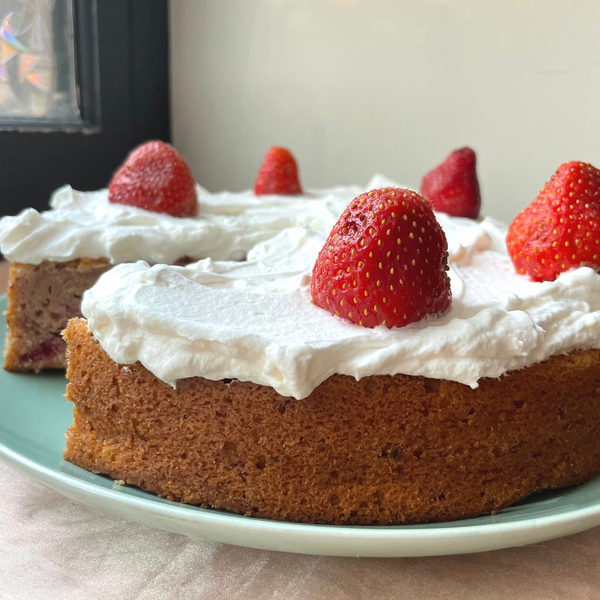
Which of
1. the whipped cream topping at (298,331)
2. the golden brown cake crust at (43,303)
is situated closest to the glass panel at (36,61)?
the golden brown cake crust at (43,303)

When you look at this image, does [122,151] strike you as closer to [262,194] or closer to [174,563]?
[262,194]

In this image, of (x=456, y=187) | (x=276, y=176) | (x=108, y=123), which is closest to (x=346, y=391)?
(x=456, y=187)

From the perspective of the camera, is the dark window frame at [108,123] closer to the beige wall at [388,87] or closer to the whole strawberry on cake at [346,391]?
the beige wall at [388,87]

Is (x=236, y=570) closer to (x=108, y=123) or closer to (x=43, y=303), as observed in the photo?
(x=43, y=303)

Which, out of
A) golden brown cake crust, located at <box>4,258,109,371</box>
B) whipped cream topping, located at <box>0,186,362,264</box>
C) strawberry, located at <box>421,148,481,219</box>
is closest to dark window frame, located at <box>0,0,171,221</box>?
whipped cream topping, located at <box>0,186,362,264</box>

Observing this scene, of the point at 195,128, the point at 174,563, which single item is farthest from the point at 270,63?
the point at 174,563

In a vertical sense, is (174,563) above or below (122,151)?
below
